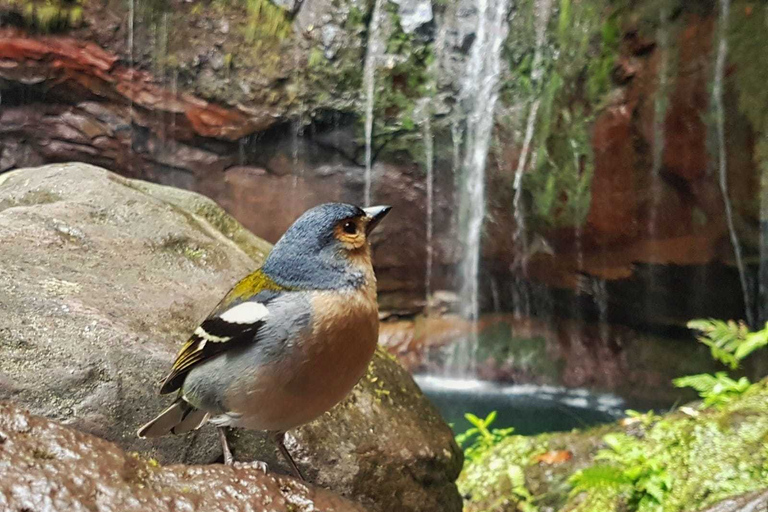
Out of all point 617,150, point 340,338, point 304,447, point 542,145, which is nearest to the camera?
point 340,338

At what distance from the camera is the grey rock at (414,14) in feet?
33.7

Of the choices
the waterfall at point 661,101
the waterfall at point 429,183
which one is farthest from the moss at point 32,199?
the waterfall at point 661,101

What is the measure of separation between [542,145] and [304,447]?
825cm

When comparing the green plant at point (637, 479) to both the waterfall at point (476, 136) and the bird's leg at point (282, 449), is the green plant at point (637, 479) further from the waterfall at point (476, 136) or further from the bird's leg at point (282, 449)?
the waterfall at point (476, 136)

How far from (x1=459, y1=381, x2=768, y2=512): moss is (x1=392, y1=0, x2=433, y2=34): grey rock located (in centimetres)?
745

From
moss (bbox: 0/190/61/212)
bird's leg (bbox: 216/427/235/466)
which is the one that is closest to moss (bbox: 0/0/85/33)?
moss (bbox: 0/190/61/212)

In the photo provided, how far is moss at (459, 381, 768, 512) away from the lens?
3.64m

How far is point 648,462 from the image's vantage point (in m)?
3.94

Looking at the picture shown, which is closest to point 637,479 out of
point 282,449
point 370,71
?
point 282,449

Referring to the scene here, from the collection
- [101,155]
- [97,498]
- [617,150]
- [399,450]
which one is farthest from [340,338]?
[101,155]

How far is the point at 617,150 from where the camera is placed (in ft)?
30.5

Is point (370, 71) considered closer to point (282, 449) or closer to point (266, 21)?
point (266, 21)

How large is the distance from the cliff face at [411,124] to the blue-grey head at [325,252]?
7941 millimetres

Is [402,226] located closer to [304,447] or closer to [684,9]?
[684,9]
